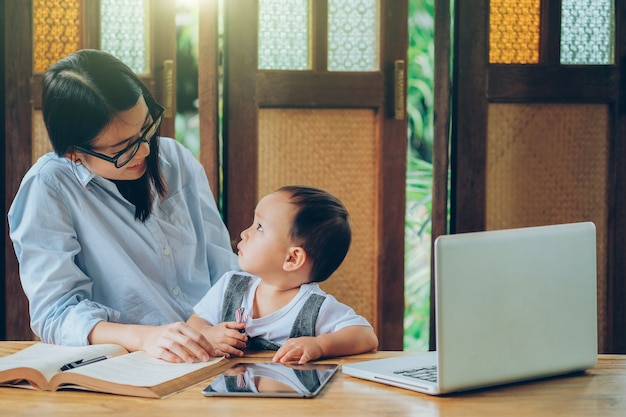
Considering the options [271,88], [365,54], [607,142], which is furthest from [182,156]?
[607,142]

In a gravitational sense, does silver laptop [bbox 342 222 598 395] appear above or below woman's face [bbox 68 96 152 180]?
below

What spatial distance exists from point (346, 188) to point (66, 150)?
1.39 m

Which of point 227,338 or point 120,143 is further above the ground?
point 120,143

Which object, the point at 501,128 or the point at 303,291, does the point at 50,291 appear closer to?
the point at 303,291

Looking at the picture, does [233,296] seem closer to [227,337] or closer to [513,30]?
[227,337]

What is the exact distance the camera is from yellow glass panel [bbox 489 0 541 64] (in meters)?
2.99

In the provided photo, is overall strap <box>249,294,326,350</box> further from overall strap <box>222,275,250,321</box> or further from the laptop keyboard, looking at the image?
the laptop keyboard

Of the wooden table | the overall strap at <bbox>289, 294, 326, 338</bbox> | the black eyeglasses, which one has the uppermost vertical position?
the black eyeglasses

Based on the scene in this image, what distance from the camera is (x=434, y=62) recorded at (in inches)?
117

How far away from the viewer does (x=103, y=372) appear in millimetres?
1234

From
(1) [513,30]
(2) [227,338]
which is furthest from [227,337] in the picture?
(1) [513,30]

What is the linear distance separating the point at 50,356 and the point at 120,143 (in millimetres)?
521

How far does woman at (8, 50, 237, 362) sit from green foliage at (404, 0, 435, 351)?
124cm

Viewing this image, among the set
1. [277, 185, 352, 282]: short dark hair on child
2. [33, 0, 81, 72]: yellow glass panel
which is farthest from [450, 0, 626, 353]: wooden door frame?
[277, 185, 352, 282]: short dark hair on child
